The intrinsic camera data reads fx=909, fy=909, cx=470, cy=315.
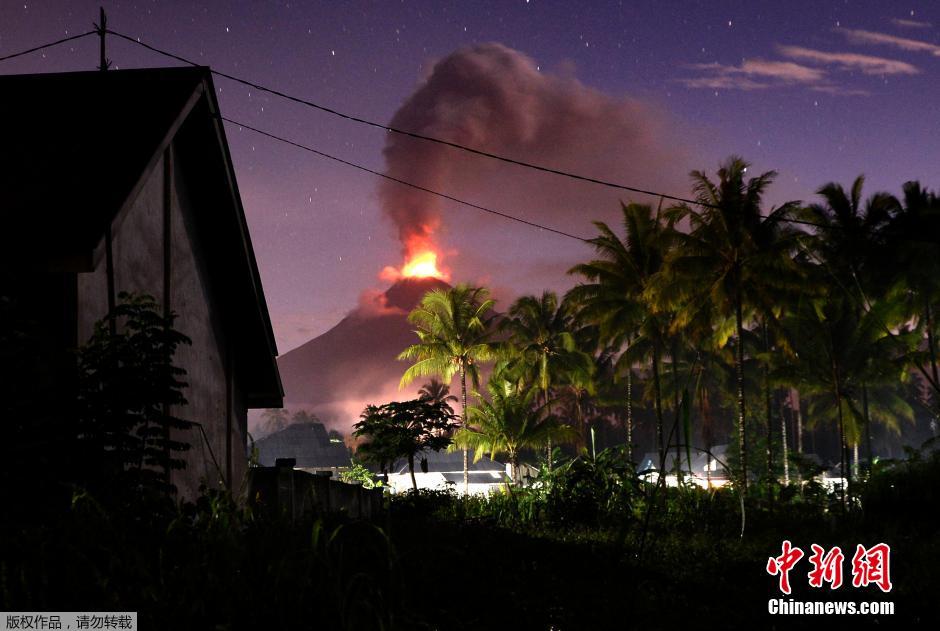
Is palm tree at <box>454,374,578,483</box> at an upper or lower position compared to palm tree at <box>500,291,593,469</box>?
lower

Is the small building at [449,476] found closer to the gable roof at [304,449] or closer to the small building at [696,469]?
the small building at [696,469]

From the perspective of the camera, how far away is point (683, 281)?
3466 cm

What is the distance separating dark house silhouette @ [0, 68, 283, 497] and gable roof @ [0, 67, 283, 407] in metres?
0.02

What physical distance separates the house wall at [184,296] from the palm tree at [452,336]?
122 feet

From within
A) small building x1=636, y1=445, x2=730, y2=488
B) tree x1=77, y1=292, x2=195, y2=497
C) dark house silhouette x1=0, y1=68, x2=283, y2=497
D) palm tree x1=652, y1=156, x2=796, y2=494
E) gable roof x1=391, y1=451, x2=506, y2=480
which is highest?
palm tree x1=652, y1=156, x2=796, y2=494

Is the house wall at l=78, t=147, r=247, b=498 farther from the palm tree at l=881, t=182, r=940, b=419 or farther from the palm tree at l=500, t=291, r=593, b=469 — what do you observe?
the palm tree at l=500, t=291, r=593, b=469

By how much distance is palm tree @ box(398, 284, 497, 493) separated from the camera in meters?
51.3

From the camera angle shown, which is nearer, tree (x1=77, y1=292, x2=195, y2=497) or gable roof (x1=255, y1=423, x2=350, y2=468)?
tree (x1=77, y1=292, x2=195, y2=497)

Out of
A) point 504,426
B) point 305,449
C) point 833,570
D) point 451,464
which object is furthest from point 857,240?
point 305,449

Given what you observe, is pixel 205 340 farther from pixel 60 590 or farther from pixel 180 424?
pixel 60 590

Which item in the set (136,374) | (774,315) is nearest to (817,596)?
(136,374)

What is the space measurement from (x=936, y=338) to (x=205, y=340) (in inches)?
1744

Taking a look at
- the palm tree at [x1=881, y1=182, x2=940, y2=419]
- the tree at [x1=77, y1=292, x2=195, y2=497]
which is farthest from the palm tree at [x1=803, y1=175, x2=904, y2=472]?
the tree at [x1=77, y1=292, x2=195, y2=497]

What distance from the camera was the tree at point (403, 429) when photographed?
35.8 meters
